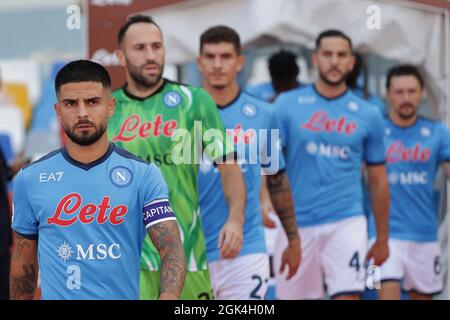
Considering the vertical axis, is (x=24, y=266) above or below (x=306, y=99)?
below

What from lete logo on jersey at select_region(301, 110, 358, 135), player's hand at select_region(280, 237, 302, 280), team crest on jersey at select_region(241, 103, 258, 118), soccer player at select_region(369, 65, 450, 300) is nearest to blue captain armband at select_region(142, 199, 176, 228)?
team crest on jersey at select_region(241, 103, 258, 118)

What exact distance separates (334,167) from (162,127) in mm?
1637

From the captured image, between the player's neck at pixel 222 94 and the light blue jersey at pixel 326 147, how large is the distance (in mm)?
522

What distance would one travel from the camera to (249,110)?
789 cm

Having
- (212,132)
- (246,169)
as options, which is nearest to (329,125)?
(246,169)

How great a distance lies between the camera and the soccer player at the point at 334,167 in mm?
8328

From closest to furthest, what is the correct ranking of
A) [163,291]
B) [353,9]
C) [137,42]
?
[163,291], [137,42], [353,9]

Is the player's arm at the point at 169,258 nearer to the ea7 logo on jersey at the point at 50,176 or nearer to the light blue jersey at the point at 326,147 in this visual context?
the ea7 logo on jersey at the point at 50,176

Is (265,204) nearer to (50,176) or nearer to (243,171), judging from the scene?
(243,171)

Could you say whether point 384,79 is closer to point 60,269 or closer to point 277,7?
point 277,7

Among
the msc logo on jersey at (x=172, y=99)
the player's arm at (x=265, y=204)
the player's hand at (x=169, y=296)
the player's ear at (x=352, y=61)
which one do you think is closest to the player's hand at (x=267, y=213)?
the player's arm at (x=265, y=204)
